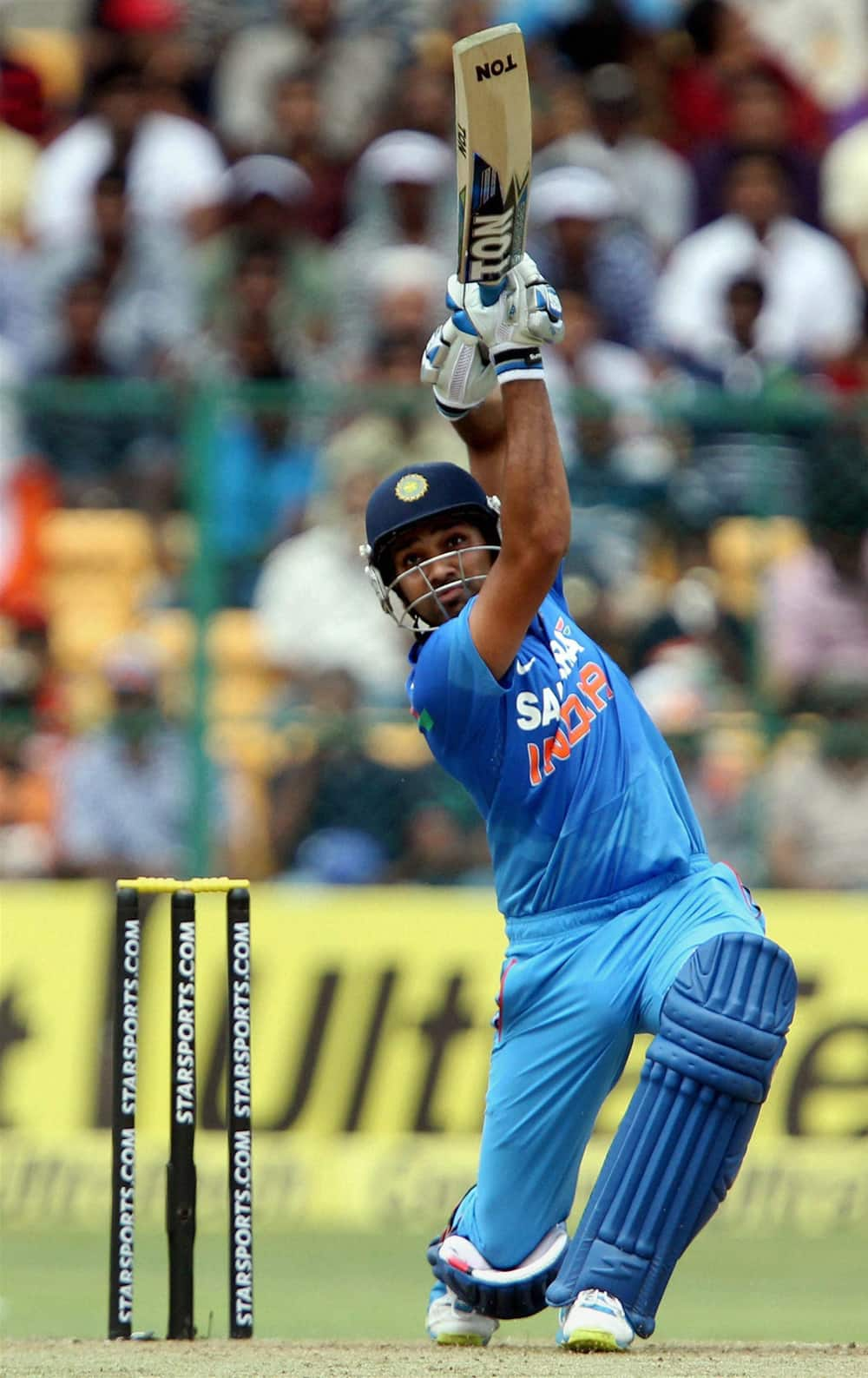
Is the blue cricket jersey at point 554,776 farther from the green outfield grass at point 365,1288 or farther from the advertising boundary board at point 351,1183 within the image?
the advertising boundary board at point 351,1183

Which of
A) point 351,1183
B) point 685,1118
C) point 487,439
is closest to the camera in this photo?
point 685,1118

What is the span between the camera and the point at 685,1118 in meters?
4.99

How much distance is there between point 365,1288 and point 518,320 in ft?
11.2

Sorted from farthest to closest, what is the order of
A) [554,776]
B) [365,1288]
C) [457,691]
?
[365,1288]
[554,776]
[457,691]

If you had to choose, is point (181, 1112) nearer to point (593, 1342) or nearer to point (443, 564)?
point (593, 1342)

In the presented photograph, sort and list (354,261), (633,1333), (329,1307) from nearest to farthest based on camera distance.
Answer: (633,1333)
(329,1307)
(354,261)

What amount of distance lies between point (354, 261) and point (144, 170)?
149cm

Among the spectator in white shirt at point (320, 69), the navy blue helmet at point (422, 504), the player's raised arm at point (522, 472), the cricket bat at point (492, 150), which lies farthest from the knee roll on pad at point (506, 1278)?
the spectator in white shirt at point (320, 69)

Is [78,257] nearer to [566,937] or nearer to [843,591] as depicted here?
[843,591]

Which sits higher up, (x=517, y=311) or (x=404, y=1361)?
(x=517, y=311)

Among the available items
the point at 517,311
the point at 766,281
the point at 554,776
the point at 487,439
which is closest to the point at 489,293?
the point at 517,311

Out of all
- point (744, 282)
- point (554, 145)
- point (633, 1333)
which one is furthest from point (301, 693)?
point (633, 1333)

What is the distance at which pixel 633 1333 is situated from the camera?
5.02 metres

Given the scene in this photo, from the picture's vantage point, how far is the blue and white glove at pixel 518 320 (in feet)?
16.5
